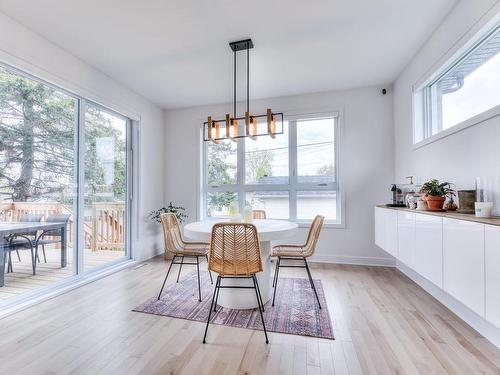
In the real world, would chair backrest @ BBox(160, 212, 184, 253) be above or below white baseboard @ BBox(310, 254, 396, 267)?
above

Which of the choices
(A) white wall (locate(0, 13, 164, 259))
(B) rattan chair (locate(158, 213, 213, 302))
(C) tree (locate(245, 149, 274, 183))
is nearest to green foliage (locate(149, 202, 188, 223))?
(A) white wall (locate(0, 13, 164, 259))

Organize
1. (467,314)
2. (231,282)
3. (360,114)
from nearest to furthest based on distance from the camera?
(467,314)
(231,282)
(360,114)

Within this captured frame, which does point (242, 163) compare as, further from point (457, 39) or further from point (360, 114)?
point (457, 39)

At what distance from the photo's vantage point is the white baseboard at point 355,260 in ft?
12.7

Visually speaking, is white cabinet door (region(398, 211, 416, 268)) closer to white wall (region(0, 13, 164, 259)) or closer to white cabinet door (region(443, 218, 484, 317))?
white cabinet door (region(443, 218, 484, 317))

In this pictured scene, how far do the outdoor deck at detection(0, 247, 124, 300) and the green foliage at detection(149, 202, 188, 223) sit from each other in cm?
121

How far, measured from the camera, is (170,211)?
14.6 ft

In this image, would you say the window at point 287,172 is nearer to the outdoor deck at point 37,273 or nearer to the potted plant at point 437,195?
the potted plant at point 437,195

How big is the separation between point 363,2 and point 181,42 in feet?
5.88

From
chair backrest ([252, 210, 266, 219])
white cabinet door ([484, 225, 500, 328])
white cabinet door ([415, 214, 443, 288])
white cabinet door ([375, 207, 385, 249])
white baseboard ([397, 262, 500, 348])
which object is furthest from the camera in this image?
chair backrest ([252, 210, 266, 219])

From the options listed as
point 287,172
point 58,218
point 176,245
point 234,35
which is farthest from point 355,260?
point 58,218

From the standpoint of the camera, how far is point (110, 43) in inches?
110

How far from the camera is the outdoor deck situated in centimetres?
254

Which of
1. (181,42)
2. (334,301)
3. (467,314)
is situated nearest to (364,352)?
(334,301)
